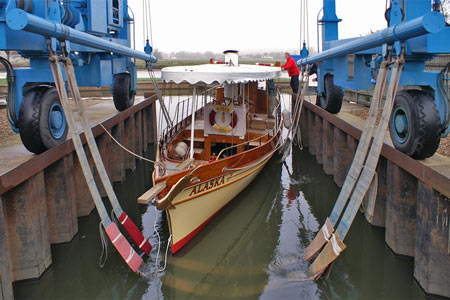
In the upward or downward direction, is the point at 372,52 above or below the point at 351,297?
above

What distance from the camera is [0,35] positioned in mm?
7414

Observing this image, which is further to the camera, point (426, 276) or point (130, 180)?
point (130, 180)

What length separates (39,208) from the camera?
7.85 meters

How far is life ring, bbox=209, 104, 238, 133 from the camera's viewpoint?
37.3 ft

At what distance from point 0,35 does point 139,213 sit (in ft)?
18.4

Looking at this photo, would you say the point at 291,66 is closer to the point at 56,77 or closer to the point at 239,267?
the point at 239,267

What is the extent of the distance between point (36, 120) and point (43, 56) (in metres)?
1.38

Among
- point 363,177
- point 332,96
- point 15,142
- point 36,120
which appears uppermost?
point 332,96

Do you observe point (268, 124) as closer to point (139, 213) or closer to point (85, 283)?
point (139, 213)

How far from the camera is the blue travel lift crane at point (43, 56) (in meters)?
7.18

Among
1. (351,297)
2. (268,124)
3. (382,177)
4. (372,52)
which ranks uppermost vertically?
(372,52)

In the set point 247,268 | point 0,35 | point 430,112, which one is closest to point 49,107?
point 0,35

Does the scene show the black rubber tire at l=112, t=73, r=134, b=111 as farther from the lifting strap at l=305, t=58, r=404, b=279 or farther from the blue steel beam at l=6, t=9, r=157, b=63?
the lifting strap at l=305, t=58, r=404, b=279

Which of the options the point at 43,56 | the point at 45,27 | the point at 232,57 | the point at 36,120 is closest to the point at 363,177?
the point at 45,27
